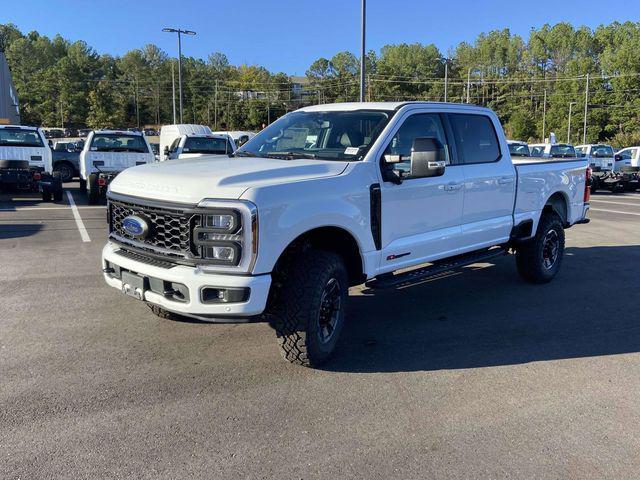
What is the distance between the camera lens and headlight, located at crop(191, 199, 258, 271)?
3.73m

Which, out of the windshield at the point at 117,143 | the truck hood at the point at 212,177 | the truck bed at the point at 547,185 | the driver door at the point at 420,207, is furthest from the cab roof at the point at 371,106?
the windshield at the point at 117,143

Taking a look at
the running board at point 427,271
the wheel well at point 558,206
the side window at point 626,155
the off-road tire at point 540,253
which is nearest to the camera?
the running board at point 427,271

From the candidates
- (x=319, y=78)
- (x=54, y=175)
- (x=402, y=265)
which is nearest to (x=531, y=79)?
(x=319, y=78)

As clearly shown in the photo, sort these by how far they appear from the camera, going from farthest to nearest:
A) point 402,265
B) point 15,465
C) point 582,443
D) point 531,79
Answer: point 531,79, point 402,265, point 582,443, point 15,465

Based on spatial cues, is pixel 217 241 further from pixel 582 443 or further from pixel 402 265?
pixel 582 443

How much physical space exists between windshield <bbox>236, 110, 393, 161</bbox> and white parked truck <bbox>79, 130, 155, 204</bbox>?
9489 mm

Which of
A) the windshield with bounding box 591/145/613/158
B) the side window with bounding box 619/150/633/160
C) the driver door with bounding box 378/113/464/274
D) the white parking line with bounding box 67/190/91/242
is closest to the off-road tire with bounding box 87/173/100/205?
the white parking line with bounding box 67/190/91/242

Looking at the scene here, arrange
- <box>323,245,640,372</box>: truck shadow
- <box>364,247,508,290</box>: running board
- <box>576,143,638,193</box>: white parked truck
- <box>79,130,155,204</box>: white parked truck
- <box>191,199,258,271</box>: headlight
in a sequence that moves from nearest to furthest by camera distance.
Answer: <box>191,199,258,271</box>: headlight < <box>323,245,640,372</box>: truck shadow < <box>364,247,508,290</box>: running board < <box>79,130,155,204</box>: white parked truck < <box>576,143,638,193</box>: white parked truck

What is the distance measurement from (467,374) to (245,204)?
216cm

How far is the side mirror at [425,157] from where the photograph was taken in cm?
470

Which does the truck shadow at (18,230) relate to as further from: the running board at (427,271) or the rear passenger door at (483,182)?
the rear passenger door at (483,182)

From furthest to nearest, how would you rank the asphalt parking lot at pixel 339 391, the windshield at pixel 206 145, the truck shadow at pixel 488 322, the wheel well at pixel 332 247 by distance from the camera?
the windshield at pixel 206 145
the truck shadow at pixel 488 322
the wheel well at pixel 332 247
the asphalt parking lot at pixel 339 391

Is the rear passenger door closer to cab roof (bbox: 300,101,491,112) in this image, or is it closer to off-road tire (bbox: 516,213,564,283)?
cab roof (bbox: 300,101,491,112)

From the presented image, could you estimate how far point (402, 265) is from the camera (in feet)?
16.6
